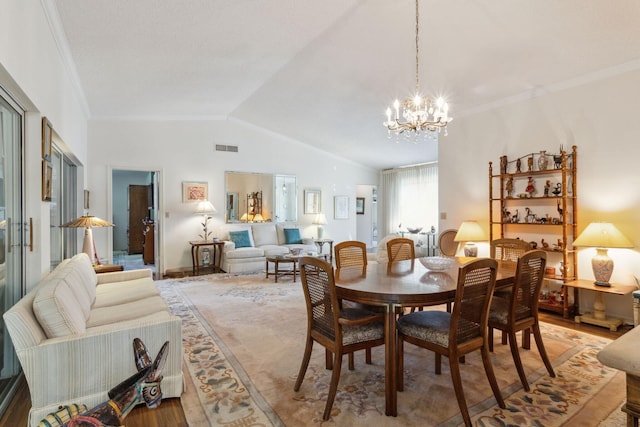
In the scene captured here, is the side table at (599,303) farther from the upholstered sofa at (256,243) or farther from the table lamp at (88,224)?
the table lamp at (88,224)

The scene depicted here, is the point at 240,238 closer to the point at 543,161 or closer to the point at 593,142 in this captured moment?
the point at 543,161

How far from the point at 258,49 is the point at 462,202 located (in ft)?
11.7

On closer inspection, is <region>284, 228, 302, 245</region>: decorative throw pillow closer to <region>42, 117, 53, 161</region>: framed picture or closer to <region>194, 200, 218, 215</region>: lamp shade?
<region>194, 200, 218, 215</region>: lamp shade

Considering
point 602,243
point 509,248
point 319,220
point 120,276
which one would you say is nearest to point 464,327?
point 509,248

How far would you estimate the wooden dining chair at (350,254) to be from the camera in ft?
10.3

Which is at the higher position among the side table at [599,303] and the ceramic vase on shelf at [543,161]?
the ceramic vase on shelf at [543,161]

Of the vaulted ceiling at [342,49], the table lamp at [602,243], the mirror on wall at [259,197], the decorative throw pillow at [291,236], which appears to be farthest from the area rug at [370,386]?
the mirror on wall at [259,197]

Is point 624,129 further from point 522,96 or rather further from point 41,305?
point 41,305

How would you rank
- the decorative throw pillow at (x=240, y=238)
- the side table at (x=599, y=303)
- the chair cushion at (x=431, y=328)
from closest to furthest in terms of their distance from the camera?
the chair cushion at (x=431, y=328), the side table at (x=599, y=303), the decorative throw pillow at (x=240, y=238)

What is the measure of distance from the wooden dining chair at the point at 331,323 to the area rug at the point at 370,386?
21 centimetres

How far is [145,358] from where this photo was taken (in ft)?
4.95

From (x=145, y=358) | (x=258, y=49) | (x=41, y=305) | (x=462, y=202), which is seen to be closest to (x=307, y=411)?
(x=145, y=358)

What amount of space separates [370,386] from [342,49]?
351 centimetres

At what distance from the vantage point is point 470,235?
15.1 feet
